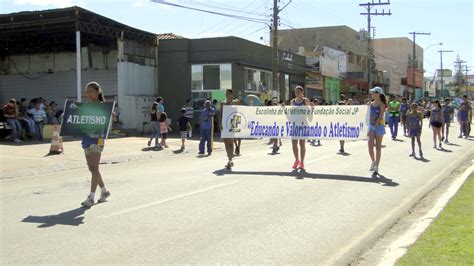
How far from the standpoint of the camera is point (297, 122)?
13156mm

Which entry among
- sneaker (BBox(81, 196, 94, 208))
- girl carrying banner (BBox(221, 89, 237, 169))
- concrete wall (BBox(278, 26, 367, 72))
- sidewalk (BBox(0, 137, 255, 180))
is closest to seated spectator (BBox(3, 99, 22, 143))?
sidewalk (BBox(0, 137, 255, 180))

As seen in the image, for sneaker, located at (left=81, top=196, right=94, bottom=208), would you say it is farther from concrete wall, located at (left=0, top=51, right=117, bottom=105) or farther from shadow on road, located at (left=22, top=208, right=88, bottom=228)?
concrete wall, located at (left=0, top=51, right=117, bottom=105)

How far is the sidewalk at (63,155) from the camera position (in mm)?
14508

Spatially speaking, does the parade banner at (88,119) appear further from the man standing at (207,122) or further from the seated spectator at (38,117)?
the seated spectator at (38,117)

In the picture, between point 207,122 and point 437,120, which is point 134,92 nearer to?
point 207,122

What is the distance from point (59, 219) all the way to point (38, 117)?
52.8 feet

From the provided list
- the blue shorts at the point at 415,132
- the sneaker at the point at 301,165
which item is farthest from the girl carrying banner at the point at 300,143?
the blue shorts at the point at 415,132

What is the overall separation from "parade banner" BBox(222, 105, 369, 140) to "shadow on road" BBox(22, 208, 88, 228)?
6.21 metres

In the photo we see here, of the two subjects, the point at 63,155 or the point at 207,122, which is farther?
the point at 63,155

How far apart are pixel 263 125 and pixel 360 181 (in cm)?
368

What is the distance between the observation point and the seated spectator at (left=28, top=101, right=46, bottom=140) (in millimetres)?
22172

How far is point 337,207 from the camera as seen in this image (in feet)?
27.5

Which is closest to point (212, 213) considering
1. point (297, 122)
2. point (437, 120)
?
point (297, 122)

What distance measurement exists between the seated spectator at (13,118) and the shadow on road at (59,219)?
543 inches
